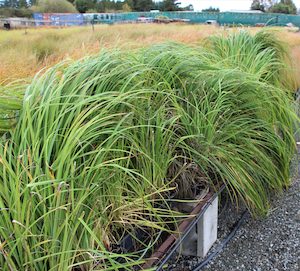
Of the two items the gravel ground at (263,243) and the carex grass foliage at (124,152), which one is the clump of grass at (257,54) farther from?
the gravel ground at (263,243)

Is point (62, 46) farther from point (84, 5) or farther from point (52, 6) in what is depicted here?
point (84, 5)

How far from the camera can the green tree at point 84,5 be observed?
142 ft

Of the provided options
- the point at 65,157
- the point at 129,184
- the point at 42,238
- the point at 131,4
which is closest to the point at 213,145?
the point at 129,184

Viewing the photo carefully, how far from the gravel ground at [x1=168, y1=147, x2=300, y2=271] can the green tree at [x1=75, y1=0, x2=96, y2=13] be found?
1726 inches

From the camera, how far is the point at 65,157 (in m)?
1.22

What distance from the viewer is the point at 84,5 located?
144 feet

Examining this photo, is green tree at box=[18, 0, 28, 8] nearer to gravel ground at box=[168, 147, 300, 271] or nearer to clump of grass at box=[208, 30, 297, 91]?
clump of grass at box=[208, 30, 297, 91]

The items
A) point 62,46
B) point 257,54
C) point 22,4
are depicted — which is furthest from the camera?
point 22,4

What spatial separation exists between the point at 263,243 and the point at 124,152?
103 cm

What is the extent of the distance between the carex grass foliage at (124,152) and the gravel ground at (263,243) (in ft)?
0.42

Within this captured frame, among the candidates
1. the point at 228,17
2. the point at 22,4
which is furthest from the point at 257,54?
the point at 22,4

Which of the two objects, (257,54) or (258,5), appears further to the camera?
(258,5)

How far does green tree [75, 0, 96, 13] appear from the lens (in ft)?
142

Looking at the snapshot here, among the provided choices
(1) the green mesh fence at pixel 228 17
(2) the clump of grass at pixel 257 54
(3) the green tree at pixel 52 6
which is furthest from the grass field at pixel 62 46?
(3) the green tree at pixel 52 6
